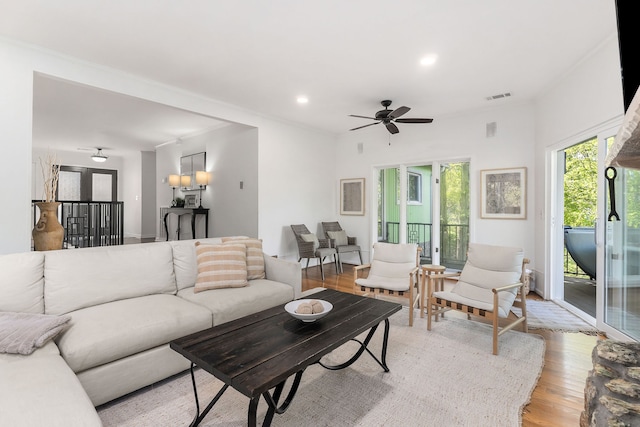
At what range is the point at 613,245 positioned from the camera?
116 inches

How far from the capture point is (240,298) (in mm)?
2564

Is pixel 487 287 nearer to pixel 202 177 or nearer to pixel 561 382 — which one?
pixel 561 382

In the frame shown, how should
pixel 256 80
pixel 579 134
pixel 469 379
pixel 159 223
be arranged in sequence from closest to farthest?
1. pixel 469 379
2. pixel 579 134
3. pixel 256 80
4. pixel 159 223

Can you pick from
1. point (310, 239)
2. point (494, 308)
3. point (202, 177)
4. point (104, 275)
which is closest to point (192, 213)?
point (202, 177)

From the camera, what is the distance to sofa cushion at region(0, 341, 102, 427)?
1.15 m

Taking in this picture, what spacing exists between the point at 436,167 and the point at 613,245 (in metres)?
2.89

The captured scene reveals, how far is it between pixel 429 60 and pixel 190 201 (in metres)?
5.62

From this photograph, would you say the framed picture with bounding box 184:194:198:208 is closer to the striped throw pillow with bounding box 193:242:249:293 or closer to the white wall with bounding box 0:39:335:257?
the white wall with bounding box 0:39:335:257

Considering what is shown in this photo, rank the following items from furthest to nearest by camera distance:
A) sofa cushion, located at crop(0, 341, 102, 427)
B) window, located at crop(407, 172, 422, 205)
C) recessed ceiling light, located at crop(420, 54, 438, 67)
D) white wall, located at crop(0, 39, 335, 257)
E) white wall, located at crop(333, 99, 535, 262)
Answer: window, located at crop(407, 172, 422, 205) < white wall, located at crop(333, 99, 535, 262) < recessed ceiling light, located at crop(420, 54, 438, 67) < white wall, located at crop(0, 39, 335, 257) < sofa cushion, located at crop(0, 341, 102, 427)

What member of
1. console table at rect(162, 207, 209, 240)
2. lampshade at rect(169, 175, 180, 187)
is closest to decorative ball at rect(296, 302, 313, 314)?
console table at rect(162, 207, 209, 240)

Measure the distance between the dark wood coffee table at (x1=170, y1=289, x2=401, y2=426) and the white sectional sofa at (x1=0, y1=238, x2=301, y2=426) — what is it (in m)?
0.46

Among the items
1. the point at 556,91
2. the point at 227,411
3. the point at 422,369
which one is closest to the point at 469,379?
the point at 422,369

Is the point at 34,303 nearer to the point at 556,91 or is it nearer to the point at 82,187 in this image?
the point at 556,91

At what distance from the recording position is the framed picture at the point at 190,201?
267 inches
